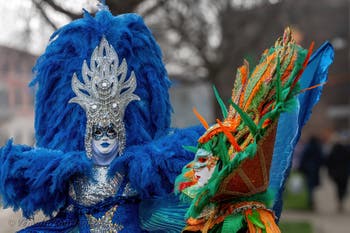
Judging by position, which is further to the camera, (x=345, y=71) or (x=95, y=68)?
(x=345, y=71)

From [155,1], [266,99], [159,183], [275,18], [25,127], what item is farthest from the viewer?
[25,127]

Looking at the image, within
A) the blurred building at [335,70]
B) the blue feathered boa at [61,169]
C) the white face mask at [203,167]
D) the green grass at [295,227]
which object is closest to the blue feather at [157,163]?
the blue feathered boa at [61,169]

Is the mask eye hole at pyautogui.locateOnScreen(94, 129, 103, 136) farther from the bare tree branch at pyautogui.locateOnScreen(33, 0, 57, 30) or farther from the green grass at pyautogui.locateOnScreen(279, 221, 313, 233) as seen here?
the green grass at pyautogui.locateOnScreen(279, 221, 313, 233)

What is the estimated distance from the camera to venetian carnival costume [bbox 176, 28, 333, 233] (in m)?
2.52

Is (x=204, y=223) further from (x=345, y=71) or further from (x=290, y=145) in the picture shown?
(x=345, y=71)

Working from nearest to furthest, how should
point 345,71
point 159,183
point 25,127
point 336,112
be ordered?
point 159,183 < point 25,127 < point 345,71 < point 336,112

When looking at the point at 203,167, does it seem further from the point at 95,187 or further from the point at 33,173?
the point at 33,173

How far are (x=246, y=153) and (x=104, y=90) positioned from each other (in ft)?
3.90

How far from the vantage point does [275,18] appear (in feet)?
35.6

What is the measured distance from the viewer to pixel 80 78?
11.5 ft

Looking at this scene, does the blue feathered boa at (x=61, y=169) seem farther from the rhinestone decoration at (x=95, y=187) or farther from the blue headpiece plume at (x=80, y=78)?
the blue headpiece plume at (x=80, y=78)

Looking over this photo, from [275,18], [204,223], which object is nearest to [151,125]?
[204,223]

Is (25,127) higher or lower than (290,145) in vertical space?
higher

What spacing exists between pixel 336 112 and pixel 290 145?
97.7 ft
